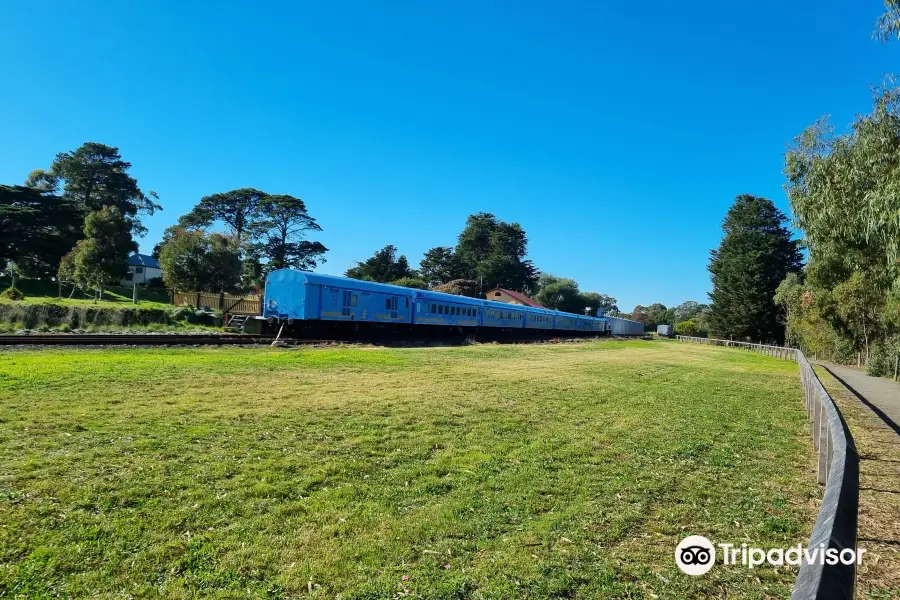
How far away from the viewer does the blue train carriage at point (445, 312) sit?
2872 centimetres

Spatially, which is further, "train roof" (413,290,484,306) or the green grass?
the green grass

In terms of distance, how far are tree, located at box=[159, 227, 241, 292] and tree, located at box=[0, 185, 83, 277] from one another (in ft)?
54.4

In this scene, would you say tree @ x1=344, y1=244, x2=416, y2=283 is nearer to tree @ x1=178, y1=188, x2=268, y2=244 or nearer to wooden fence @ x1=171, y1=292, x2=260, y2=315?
tree @ x1=178, y1=188, x2=268, y2=244

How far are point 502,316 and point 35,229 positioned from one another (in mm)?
39374

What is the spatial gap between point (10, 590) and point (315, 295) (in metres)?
19.0

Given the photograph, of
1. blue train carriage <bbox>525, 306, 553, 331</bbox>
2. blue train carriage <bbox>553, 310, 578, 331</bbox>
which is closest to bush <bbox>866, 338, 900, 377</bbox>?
blue train carriage <bbox>525, 306, 553, 331</bbox>

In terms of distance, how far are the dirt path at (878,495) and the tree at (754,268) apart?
49.3 metres

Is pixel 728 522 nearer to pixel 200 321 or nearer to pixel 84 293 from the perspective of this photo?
pixel 200 321

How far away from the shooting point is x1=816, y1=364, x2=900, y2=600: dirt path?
352 cm

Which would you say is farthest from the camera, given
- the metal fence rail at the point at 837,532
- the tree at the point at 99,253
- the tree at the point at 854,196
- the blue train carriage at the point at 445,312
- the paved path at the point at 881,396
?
the tree at the point at 99,253

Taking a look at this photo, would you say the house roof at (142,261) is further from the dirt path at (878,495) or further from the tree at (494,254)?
the dirt path at (878,495)

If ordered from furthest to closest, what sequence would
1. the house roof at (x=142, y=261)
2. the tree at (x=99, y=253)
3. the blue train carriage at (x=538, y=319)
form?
the house roof at (x=142, y=261) < the blue train carriage at (x=538, y=319) < the tree at (x=99, y=253)

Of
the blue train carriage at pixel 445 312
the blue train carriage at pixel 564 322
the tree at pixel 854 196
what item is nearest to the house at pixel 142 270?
the blue train carriage at pixel 445 312

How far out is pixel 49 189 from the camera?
49.9m
